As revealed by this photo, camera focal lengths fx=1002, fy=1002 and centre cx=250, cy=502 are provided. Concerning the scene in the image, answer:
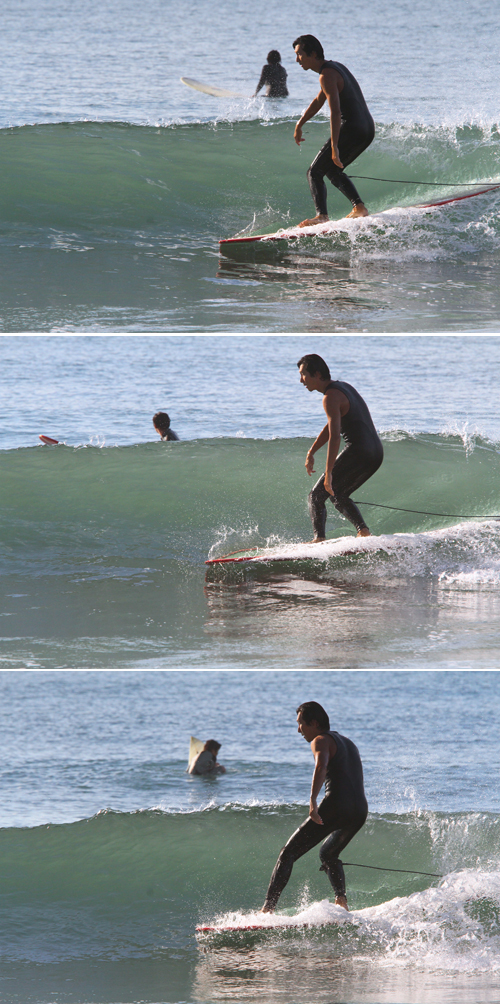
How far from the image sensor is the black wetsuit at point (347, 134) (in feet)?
23.5

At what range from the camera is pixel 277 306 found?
732cm

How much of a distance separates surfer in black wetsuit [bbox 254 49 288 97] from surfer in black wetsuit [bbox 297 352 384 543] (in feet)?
40.8

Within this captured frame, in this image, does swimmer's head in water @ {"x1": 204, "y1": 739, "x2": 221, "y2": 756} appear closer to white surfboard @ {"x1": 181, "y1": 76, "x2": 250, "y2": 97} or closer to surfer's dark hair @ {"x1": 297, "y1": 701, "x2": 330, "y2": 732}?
surfer's dark hair @ {"x1": 297, "y1": 701, "x2": 330, "y2": 732}

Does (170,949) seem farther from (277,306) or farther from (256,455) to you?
(256,455)

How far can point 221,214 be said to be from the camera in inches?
374

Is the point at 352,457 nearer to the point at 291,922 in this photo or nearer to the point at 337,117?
the point at 337,117

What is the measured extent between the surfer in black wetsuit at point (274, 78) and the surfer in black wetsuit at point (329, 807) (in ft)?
47.3

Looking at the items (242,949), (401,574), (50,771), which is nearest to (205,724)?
(50,771)

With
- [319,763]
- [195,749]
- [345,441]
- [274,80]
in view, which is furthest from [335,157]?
[274,80]

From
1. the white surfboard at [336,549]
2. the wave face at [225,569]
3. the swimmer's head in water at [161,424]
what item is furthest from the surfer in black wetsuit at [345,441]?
the swimmer's head in water at [161,424]

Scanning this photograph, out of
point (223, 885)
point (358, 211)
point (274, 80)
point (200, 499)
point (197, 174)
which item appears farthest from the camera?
point (274, 80)

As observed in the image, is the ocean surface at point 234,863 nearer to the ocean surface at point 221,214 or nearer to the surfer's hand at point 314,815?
the surfer's hand at point 314,815

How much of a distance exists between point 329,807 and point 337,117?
467cm

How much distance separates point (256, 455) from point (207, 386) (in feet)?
27.1
